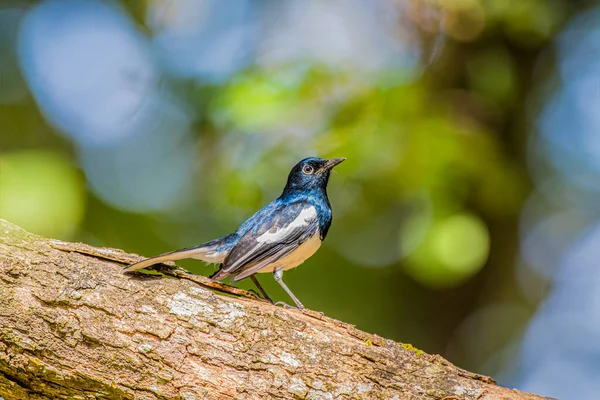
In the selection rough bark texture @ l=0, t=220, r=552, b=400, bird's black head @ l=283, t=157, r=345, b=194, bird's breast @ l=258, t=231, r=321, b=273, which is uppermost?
bird's black head @ l=283, t=157, r=345, b=194

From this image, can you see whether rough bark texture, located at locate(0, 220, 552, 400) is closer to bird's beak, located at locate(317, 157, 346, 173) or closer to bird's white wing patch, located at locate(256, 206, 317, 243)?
bird's white wing patch, located at locate(256, 206, 317, 243)

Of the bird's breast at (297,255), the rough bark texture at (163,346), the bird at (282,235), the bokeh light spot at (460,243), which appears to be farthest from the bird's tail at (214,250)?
the bokeh light spot at (460,243)

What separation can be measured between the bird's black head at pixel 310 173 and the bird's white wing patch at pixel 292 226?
31cm

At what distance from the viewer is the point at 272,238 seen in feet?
14.4

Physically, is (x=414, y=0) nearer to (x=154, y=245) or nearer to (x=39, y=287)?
(x=154, y=245)

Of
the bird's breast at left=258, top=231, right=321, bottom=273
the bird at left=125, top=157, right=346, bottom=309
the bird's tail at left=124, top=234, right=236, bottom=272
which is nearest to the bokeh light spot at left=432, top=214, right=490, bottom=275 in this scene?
the bird at left=125, top=157, right=346, bottom=309

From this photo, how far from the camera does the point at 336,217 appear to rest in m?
6.46

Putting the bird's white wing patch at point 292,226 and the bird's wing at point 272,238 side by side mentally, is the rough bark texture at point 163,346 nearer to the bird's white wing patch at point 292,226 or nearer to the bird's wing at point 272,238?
the bird's wing at point 272,238

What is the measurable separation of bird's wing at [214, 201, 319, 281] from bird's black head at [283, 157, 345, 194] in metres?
0.25

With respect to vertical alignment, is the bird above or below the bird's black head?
below

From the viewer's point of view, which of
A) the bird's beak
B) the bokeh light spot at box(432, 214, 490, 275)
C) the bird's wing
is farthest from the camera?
the bokeh light spot at box(432, 214, 490, 275)

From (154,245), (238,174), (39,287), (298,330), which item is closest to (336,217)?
(238,174)

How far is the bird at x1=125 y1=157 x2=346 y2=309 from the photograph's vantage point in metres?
4.18

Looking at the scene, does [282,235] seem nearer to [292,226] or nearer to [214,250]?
[292,226]
